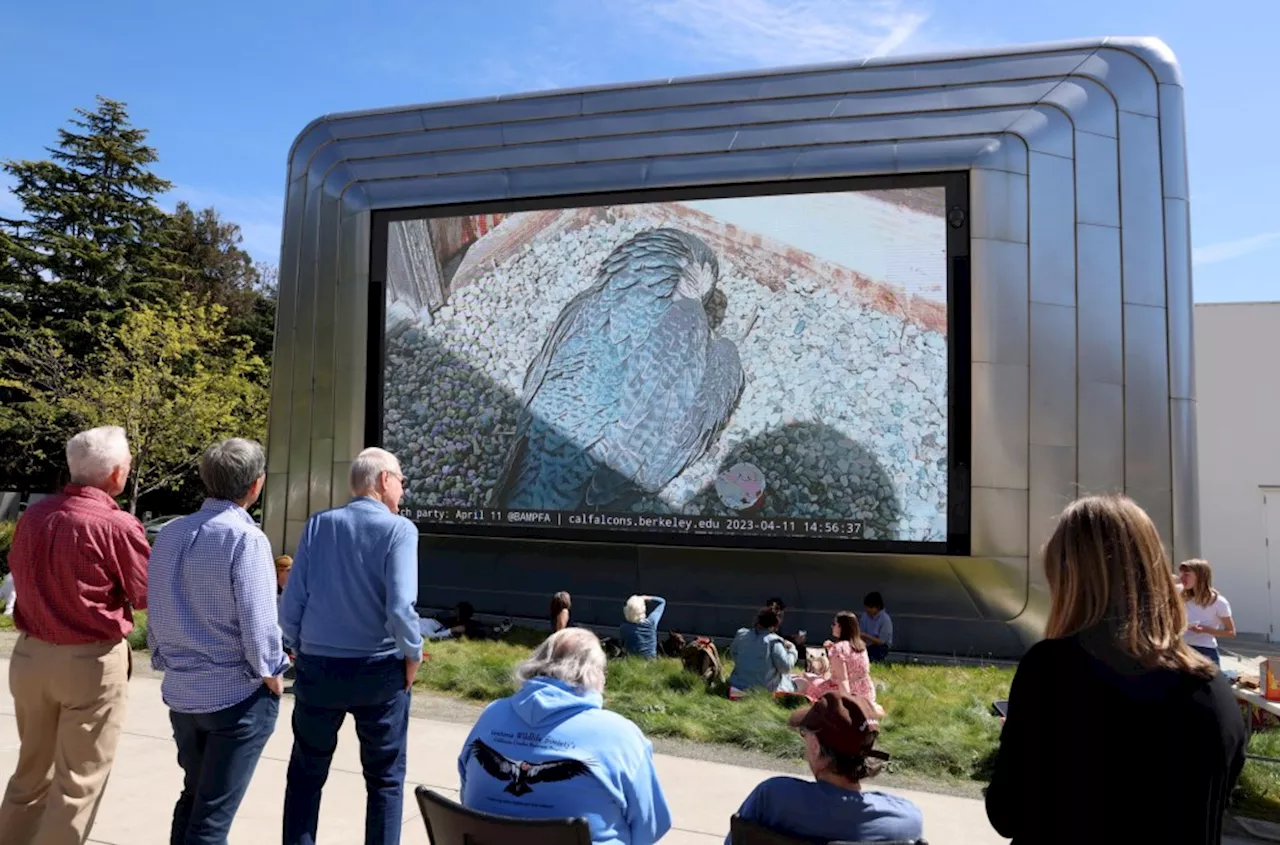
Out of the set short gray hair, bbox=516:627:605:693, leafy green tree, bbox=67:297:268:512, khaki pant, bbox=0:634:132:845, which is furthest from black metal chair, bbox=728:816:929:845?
leafy green tree, bbox=67:297:268:512

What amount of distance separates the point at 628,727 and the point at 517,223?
11633mm

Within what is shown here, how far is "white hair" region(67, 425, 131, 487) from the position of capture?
11.7 ft

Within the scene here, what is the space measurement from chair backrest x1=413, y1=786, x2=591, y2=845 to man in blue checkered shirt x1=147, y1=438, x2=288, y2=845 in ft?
3.49

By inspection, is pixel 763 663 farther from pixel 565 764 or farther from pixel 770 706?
pixel 565 764

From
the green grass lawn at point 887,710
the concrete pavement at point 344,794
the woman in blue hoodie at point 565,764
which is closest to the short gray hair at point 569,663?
the woman in blue hoodie at point 565,764

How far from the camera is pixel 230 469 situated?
336 centimetres

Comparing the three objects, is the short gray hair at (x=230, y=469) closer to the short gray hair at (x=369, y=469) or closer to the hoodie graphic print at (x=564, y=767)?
the short gray hair at (x=369, y=469)

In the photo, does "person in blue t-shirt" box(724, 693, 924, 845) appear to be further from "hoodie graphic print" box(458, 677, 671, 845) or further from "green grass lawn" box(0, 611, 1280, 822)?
"green grass lawn" box(0, 611, 1280, 822)

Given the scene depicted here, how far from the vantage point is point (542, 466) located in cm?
1295

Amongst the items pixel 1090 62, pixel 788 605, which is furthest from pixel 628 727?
pixel 1090 62

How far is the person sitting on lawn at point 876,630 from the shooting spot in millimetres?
10125

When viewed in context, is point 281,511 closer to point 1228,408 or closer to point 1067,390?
point 1067,390

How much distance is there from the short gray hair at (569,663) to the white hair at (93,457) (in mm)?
1891

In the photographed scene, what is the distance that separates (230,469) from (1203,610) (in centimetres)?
713
